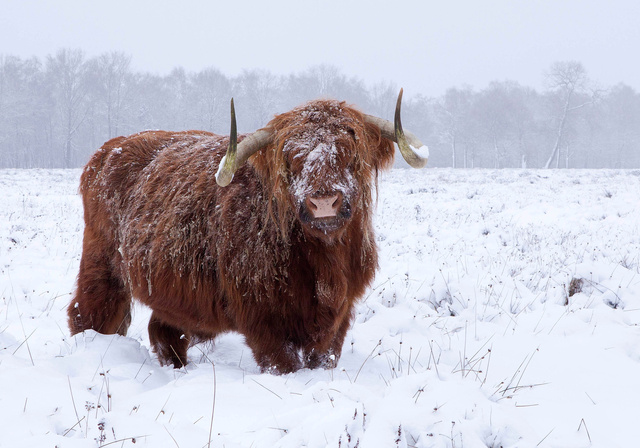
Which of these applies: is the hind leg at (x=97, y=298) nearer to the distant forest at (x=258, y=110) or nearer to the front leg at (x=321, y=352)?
the front leg at (x=321, y=352)

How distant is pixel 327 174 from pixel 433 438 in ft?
5.02

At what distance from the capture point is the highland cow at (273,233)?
2973 mm

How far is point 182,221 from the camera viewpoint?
3498mm

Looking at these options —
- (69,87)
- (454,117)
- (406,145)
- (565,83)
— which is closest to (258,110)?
(69,87)

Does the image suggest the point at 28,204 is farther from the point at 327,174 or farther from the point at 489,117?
the point at 489,117

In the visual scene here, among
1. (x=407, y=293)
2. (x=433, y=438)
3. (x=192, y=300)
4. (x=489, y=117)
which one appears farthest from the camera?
(x=489, y=117)

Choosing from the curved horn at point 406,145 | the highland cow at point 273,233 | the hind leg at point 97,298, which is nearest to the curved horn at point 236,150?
the highland cow at point 273,233

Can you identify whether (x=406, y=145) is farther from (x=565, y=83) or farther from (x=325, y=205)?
(x=565, y=83)

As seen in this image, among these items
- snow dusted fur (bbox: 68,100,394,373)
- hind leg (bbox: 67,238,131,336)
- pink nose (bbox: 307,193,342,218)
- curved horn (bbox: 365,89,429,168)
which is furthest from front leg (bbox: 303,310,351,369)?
hind leg (bbox: 67,238,131,336)

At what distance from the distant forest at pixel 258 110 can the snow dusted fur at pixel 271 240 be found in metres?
42.7

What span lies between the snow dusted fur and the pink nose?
37 millimetres

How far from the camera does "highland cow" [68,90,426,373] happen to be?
2973mm

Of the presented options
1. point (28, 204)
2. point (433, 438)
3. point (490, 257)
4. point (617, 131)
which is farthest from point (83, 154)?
point (617, 131)

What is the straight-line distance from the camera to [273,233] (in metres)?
3.16
